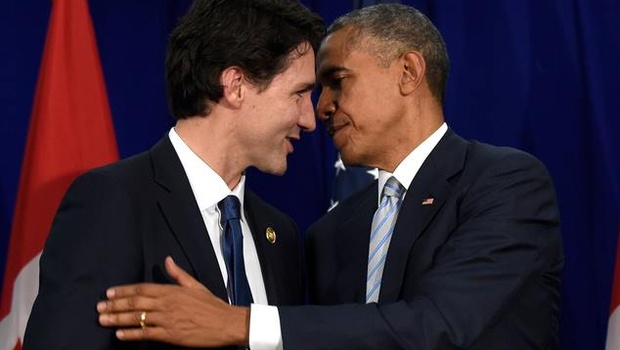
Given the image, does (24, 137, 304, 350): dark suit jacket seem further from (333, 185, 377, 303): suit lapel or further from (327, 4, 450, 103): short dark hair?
(327, 4, 450, 103): short dark hair

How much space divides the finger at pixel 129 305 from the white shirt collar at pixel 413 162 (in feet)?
2.31

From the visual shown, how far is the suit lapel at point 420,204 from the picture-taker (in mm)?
2270

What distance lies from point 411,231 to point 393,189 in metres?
0.17

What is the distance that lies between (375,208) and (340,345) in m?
0.55

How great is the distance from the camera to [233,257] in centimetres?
215

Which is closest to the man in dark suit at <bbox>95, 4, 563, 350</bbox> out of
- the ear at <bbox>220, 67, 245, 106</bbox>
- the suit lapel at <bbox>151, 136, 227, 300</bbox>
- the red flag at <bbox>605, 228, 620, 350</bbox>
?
the suit lapel at <bbox>151, 136, 227, 300</bbox>

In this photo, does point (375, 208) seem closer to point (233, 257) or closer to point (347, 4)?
point (233, 257)

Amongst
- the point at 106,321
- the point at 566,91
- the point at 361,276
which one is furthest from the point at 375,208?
the point at 566,91

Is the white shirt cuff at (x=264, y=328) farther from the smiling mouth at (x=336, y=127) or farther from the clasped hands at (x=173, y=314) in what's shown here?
the smiling mouth at (x=336, y=127)

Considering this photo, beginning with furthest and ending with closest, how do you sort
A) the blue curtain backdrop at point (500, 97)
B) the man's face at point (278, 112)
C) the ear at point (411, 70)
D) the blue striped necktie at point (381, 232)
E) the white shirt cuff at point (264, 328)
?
the blue curtain backdrop at point (500, 97) < the ear at point (411, 70) < the blue striped necktie at point (381, 232) < the man's face at point (278, 112) < the white shirt cuff at point (264, 328)

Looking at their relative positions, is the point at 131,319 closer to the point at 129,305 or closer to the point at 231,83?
the point at 129,305

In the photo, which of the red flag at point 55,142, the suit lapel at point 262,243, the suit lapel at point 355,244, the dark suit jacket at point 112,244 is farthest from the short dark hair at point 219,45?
the red flag at point 55,142

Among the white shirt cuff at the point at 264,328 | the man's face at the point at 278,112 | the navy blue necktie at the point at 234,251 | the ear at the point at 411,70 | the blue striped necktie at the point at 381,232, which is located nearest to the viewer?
the white shirt cuff at the point at 264,328

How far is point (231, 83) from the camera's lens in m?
2.23
